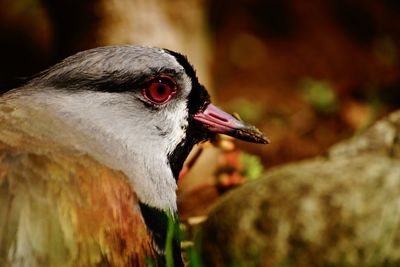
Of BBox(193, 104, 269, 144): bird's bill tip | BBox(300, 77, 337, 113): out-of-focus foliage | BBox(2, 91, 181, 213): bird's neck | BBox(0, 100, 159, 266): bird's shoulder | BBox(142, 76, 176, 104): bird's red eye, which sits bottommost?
BBox(0, 100, 159, 266): bird's shoulder

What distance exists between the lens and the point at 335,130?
A: 6.95 metres

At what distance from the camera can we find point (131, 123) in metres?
2.91

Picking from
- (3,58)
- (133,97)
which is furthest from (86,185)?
(3,58)

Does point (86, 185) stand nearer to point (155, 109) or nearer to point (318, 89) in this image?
point (155, 109)

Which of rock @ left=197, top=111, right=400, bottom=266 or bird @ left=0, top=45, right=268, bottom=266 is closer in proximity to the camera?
bird @ left=0, top=45, right=268, bottom=266

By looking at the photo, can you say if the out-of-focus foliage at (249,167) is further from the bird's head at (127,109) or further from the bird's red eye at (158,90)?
the bird's red eye at (158,90)

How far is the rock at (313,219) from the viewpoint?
3422mm

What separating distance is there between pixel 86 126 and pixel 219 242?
1.09m

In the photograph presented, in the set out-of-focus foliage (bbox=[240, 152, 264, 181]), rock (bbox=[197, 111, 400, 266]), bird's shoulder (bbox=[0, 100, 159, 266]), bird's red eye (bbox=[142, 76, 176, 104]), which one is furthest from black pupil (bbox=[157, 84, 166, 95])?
out-of-focus foliage (bbox=[240, 152, 264, 181])

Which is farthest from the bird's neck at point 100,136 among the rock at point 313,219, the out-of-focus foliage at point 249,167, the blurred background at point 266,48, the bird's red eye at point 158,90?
the blurred background at point 266,48

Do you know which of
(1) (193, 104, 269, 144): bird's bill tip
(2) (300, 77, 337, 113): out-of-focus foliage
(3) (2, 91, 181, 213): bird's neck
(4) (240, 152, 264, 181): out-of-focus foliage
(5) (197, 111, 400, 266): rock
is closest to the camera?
(3) (2, 91, 181, 213): bird's neck

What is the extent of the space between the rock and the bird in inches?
21.6

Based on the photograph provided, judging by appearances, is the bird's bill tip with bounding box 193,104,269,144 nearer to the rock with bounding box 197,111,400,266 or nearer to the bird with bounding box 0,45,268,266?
the bird with bounding box 0,45,268,266

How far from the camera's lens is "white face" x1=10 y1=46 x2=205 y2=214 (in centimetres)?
274
